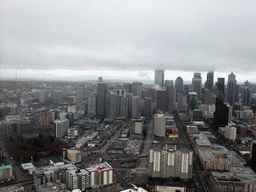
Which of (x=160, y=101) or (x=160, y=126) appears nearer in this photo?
(x=160, y=126)

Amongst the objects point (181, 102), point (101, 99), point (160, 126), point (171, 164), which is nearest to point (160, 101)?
point (181, 102)

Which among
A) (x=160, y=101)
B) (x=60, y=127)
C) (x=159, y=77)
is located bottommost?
(x=60, y=127)

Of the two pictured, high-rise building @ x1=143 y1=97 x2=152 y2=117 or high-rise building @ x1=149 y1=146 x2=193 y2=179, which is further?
high-rise building @ x1=143 y1=97 x2=152 y2=117

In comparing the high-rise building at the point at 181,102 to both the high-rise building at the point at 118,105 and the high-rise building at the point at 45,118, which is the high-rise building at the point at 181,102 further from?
the high-rise building at the point at 45,118

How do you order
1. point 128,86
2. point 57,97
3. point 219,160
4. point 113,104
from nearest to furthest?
point 219,160
point 57,97
point 113,104
point 128,86

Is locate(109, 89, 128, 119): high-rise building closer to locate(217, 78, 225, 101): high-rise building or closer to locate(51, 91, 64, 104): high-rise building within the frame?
locate(51, 91, 64, 104): high-rise building

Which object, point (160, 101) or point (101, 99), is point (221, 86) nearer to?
point (160, 101)

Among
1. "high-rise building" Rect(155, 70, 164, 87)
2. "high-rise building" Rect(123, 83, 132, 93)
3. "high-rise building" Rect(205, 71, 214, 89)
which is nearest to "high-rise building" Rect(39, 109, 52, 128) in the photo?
"high-rise building" Rect(123, 83, 132, 93)
